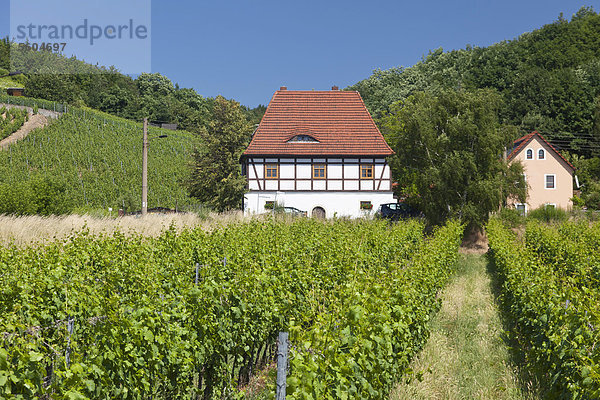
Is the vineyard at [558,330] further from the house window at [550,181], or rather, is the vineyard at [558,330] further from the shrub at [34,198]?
the house window at [550,181]

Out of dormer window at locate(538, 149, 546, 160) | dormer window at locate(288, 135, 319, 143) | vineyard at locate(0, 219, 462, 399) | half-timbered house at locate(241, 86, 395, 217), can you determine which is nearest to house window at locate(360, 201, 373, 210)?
half-timbered house at locate(241, 86, 395, 217)

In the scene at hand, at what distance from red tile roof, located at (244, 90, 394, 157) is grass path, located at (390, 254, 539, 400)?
24266 mm

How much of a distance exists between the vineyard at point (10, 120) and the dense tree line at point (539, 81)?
40357mm

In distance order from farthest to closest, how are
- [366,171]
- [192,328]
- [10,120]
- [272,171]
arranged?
[10,120], [366,171], [272,171], [192,328]

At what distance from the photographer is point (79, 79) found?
3967 inches

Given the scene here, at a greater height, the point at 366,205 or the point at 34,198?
the point at 34,198

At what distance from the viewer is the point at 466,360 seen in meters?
8.83

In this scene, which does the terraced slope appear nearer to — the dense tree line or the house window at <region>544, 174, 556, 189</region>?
the dense tree line

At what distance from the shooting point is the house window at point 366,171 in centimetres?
3744

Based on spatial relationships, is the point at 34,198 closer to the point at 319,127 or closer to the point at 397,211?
the point at 319,127

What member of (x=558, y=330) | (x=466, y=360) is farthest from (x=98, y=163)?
(x=558, y=330)

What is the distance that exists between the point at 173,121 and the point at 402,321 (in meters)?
92.8

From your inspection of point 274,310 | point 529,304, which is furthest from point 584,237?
point 274,310

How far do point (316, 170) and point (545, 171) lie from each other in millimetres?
20880
